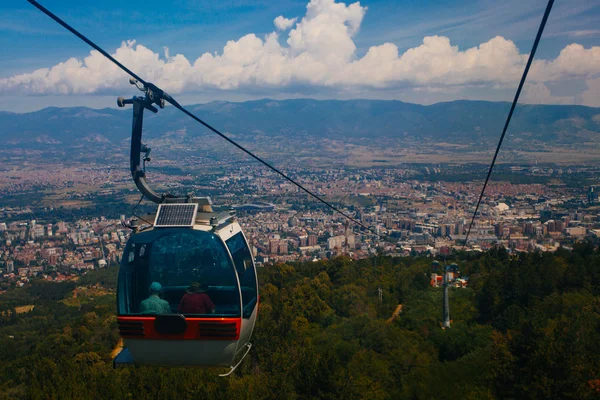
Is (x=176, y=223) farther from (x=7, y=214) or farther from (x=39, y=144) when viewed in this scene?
(x=39, y=144)

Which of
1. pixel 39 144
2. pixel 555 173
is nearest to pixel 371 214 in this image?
pixel 555 173

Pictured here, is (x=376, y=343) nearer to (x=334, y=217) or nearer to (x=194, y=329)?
(x=194, y=329)

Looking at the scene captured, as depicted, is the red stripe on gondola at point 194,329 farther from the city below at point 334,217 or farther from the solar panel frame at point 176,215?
the city below at point 334,217

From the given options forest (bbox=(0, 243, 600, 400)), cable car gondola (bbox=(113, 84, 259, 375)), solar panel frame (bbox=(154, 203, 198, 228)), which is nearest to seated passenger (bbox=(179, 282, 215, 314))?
cable car gondola (bbox=(113, 84, 259, 375))

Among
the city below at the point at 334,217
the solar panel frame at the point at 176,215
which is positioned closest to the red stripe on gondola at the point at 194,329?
the solar panel frame at the point at 176,215

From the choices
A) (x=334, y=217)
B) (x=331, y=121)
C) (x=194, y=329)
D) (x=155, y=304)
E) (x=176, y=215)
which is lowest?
(x=334, y=217)

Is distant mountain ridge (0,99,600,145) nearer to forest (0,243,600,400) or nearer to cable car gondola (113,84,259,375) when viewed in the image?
forest (0,243,600,400)

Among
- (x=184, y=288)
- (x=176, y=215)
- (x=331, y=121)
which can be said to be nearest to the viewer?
(x=176, y=215)

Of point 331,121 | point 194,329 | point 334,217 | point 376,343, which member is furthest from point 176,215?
point 331,121
